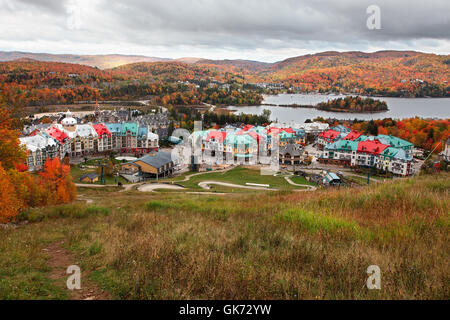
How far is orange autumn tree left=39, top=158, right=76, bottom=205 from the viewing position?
19.9 m

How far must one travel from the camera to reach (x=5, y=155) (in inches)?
519

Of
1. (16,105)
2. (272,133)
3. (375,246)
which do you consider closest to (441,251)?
(375,246)

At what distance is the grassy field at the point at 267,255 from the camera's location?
323 cm

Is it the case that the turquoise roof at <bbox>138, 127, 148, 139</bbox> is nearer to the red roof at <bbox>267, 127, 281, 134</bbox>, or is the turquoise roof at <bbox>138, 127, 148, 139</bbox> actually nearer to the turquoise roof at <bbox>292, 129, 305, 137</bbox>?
the red roof at <bbox>267, 127, 281, 134</bbox>

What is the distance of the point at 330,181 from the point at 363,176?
8697 millimetres

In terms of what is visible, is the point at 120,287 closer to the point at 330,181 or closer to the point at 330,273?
the point at 330,273

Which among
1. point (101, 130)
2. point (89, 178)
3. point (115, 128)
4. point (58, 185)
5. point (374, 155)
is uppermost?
point (115, 128)

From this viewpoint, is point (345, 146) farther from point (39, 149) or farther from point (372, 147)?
point (39, 149)

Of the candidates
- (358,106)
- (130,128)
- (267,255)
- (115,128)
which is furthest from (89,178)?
(358,106)

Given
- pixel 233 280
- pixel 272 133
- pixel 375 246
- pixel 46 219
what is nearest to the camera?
pixel 233 280

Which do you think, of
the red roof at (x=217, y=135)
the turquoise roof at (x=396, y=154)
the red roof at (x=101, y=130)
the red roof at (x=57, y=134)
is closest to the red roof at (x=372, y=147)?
the turquoise roof at (x=396, y=154)

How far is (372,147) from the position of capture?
40906mm

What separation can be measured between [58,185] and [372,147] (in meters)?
37.2

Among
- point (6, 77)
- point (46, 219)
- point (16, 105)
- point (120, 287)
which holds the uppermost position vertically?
point (6, 77)
